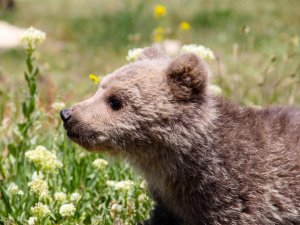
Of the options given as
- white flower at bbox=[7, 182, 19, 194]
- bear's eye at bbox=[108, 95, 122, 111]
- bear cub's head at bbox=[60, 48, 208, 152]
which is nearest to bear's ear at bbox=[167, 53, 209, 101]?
bear cub's head at bbox=[60, 48, 208, 152]

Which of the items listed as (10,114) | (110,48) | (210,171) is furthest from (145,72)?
(110,48)

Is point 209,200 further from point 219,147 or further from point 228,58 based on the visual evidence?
point 228,58

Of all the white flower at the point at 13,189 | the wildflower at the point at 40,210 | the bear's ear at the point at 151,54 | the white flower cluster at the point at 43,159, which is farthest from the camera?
the bear's ear at the point at 151,54

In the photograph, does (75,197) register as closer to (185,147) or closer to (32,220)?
(32,220)

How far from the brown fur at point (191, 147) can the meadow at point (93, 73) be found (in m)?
0.43

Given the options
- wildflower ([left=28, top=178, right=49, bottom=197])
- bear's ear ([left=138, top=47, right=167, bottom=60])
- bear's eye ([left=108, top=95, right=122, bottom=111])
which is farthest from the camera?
bear's ear ([left=138, top=47, right=167, bottom=60])

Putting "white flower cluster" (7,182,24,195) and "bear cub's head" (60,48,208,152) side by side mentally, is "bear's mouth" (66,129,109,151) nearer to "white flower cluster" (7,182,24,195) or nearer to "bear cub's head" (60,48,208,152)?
"bear cub's head" (60,48,208,152)

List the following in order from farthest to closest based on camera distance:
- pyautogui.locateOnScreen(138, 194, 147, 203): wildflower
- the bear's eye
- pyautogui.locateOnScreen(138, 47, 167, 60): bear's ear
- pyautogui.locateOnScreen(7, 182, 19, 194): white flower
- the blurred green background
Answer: the blurred green background, pyautogui.locateOnScreen(138, 194, 147, 203): wildflower, pyautogui.locateOnScreen(138, 47, 167, 60): bear's ear, pyautogui.locateOnScreen(7, 182, 19, 194): white flower, the bear's eye

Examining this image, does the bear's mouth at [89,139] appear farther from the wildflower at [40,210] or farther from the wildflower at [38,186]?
the wildflower at [40,210]

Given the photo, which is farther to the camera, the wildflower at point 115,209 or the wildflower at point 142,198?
the wildflower at point 142,198

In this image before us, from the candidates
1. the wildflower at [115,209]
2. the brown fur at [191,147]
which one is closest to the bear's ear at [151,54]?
the brown fur at [191,147]

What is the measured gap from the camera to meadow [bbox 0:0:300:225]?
5.04 metres

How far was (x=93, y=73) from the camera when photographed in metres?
11.3

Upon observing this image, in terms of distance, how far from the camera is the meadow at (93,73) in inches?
199
